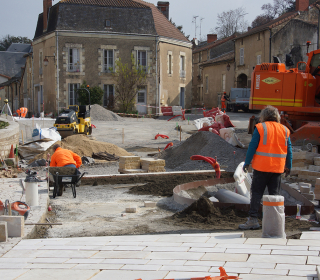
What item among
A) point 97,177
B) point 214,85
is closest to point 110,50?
point 214,85

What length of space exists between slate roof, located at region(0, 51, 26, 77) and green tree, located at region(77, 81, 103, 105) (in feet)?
115

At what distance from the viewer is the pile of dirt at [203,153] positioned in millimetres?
13203

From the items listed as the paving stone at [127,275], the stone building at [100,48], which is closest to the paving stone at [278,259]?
the paving stone at [127,275]

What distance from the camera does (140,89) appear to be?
3706cm

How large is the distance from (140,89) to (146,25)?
5.56m

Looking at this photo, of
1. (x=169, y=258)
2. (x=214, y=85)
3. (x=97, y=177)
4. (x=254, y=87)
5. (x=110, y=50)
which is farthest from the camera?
(x=214, y=85)

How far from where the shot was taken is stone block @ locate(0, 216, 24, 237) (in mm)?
5605

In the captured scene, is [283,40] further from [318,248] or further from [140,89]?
[318,248]

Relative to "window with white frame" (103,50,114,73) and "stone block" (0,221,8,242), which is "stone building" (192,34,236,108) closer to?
"window with white frame" (103,50,114,73)

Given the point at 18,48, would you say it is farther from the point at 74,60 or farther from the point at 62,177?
the point at 62,177

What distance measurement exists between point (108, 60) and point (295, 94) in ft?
81.3

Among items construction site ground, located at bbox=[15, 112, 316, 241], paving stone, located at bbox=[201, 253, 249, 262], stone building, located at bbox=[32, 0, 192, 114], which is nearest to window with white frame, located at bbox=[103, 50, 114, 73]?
stone building, located at bbox=[32, 0, 192, 114]

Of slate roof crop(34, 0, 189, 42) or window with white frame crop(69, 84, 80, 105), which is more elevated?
slate roof crop(34, 0, 189, 42)

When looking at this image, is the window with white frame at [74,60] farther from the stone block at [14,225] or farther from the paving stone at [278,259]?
the paving stone at [278,259]
